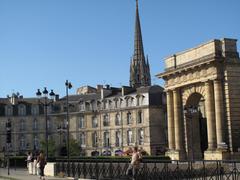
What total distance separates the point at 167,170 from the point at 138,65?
9861cm

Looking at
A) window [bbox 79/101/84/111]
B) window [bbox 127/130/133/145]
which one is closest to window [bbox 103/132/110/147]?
window [bbox 127/130/133/145]

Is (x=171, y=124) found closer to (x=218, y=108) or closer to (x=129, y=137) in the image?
(x=218, y=108)

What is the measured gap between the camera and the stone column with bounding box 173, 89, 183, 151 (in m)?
40.5

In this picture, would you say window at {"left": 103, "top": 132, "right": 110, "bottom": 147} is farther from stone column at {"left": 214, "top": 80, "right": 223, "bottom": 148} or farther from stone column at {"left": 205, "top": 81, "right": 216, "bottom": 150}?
stone column at {"left": 214, "top": 80, "right": 223, "bottom": 148}

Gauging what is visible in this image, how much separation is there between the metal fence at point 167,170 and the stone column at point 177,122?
1501 cm

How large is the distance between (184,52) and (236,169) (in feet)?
71.8

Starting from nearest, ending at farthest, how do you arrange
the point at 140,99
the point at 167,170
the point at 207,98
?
the point at 167,170, the point at 207,98, the point at 140,99

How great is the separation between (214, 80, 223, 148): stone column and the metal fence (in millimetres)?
12671

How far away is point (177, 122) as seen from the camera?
40.6 meters

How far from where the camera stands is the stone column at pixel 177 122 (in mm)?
40469

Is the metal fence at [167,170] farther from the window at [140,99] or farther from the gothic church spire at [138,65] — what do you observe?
the gothic church spire at [138,65]

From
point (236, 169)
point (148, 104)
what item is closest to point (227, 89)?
point (236, 169)

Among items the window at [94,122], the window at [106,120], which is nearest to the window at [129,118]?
the window at [106,120]

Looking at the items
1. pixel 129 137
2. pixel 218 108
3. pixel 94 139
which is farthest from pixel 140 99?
pixel 218 108
